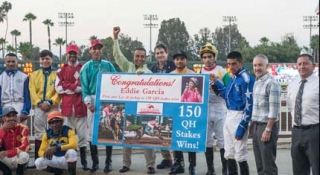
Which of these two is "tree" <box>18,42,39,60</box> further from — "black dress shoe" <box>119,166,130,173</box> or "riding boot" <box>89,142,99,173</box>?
"black dress shoe" <box>119,166,130,173</box>

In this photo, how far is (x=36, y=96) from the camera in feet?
26.9

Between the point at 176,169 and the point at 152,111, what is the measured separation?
92 centimetres

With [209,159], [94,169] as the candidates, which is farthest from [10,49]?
[209,159]

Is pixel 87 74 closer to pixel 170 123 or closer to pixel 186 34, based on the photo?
pixel 170 123

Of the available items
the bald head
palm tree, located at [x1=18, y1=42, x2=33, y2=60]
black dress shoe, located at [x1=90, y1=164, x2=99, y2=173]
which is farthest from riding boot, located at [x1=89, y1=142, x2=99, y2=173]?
palm tree, located at [x1=18, y1=42, x2=33, y2=60]

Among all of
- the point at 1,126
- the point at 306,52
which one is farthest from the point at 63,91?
the point at 306,52

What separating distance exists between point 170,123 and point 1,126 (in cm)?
272

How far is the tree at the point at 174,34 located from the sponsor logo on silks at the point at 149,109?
89308mm

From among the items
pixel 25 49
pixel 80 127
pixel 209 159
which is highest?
pixel 25 49

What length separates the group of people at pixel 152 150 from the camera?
6.12 metres

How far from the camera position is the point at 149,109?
25.1 ft

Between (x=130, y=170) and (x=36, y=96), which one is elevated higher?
(x=36, y=96)

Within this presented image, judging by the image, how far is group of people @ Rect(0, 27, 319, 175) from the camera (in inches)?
241

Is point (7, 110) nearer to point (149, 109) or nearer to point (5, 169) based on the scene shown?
point (5, 169)
